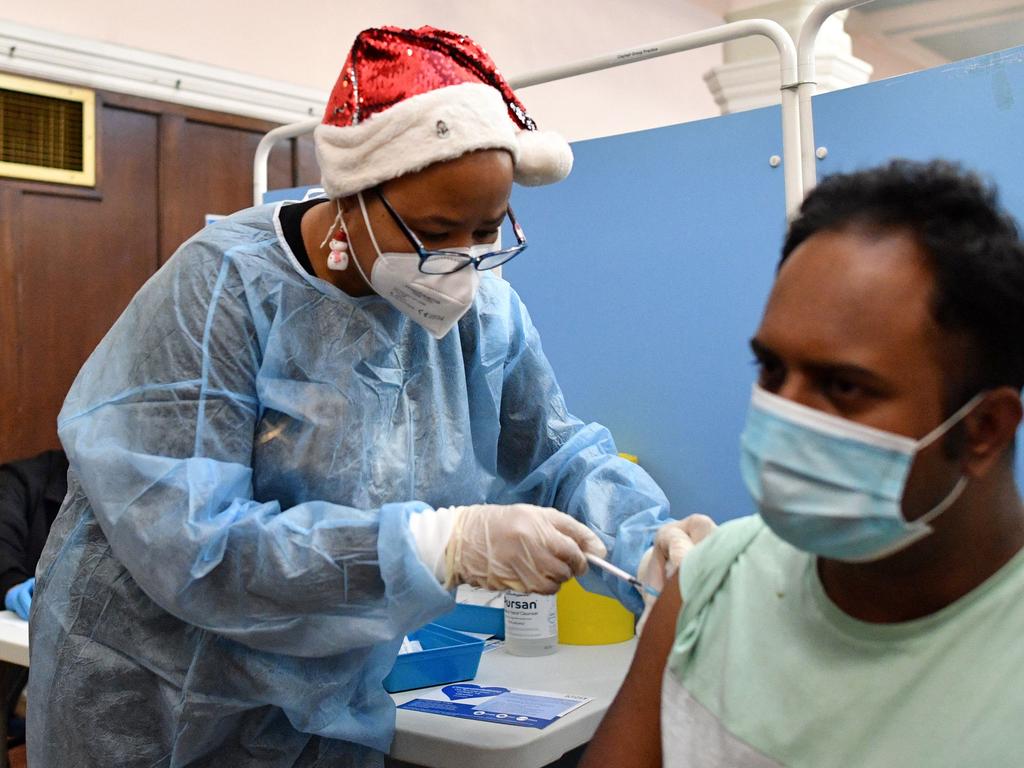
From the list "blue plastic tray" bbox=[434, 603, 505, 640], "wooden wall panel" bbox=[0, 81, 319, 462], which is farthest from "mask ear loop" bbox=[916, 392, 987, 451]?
"wooden wall panel" bbox=[0, 81, 319, 462]

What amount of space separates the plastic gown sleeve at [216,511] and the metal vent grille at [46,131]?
7.42 ft

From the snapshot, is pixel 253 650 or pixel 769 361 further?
pixel 253 650

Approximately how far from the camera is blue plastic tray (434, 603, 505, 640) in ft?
6.89

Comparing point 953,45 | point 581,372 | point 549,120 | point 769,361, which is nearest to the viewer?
point 769,361

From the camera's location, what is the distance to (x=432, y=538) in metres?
1.26

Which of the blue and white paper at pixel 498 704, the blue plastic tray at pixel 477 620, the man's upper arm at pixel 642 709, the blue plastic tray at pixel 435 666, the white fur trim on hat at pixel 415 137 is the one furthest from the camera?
the blue plastic tray at pixel 477 620

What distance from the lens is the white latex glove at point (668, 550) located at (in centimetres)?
134

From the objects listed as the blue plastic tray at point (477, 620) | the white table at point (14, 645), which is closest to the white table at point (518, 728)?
the blue plastic tray at point (477, 620)

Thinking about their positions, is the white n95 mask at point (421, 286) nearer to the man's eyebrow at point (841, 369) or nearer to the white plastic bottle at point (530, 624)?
the man's eyebrow at point (841, 369)

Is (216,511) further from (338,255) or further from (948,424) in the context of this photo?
(948,424)

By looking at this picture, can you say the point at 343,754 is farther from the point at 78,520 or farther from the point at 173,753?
the point at 78,520

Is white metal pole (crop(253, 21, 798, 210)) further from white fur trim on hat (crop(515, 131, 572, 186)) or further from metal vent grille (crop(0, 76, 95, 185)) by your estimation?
metal vent grille (crop(0, 76, 95, 185))

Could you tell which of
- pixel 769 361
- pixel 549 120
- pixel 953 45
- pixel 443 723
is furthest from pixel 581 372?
pixel 953 45

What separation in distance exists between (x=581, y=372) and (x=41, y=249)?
81.1 inches
